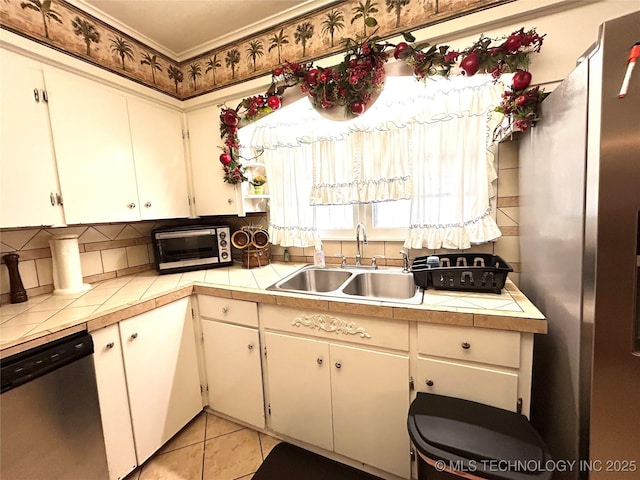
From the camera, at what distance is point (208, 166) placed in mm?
2051

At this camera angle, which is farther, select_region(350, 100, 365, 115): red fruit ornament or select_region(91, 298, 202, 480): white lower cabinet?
select_region(350, 100, 365, 115): red fruit ornament

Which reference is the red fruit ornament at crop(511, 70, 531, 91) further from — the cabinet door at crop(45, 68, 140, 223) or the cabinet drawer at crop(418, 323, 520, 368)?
the cabinet door at crop(45, 68, 140, 223)

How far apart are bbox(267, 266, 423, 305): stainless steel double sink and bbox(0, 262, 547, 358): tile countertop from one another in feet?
0.37

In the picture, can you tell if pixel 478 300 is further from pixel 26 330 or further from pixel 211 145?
pixel 211 145

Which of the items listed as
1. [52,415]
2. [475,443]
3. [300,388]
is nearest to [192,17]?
[52,415]

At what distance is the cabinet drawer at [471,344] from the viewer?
0.99 m

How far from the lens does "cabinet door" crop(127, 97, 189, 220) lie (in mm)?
1763

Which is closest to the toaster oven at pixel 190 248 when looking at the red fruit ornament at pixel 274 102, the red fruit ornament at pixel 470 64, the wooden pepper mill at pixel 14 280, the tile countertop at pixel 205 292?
the tile countertop at pixel 205 292

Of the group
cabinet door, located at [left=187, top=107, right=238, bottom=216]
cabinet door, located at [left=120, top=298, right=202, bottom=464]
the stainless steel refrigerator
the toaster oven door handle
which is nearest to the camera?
the stainless steel refrigerator

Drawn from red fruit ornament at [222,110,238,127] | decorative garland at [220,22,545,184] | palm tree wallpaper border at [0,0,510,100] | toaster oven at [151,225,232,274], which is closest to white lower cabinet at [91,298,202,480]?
toaster oven at [151,225,232,274]

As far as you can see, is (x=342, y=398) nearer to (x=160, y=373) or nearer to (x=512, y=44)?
(x=160, y=373)

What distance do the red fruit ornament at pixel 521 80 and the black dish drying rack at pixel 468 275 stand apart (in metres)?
0.80

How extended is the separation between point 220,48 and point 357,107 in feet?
4.23

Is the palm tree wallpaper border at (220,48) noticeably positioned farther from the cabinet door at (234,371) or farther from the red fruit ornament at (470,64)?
the cabinet door at (234,371)
